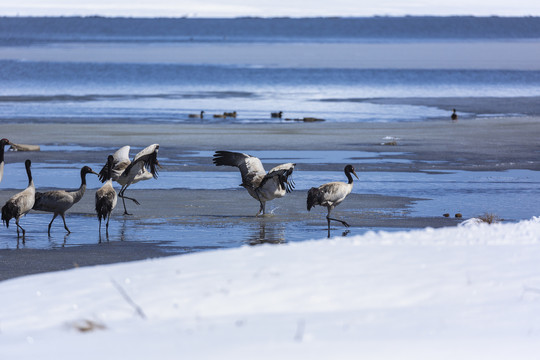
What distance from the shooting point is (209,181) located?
18062mm

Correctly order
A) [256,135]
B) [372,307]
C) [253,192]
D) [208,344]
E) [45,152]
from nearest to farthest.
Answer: [208,344]
[372,307]
[253,192]
[45,152]
[256,135]

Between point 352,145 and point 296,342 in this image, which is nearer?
point 296,342

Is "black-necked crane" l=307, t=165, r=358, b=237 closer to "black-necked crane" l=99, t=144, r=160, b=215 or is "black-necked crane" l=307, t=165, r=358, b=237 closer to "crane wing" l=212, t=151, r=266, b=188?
"crane wing" l=212, t=151, r=266, b=188

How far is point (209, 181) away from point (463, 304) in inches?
482

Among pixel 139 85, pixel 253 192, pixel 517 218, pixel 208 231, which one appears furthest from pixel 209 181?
pixel 139 85

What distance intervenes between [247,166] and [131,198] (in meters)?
1.90

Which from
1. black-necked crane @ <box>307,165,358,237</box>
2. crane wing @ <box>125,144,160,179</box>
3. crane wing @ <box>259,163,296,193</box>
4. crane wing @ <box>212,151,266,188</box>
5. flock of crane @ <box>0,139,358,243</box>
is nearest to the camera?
flock of crane @ <box>0,139,358,243</box>

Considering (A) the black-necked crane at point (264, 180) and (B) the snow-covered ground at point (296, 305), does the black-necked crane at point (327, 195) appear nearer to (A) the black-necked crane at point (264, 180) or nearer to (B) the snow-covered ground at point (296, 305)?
(A) the black-necked crane at point (264, 180)

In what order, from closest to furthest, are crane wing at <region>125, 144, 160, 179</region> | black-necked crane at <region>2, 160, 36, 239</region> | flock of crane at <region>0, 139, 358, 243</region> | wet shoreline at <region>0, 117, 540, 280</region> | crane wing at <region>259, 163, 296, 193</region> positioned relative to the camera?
wet shoreline at <region>0, 117, 540, 280</region> → black-necked crane at <region>2, 160, 36, 239</region> → flock of crane at <region>0, 139, 358, 243</region> → crane wing at <region>259, 163, 296, 193</region> → crane wing at <region>125, 144, 160, 179</region>

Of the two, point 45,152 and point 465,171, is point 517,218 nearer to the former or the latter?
point 465,171

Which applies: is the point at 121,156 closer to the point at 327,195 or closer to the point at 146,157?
the point at 146,157

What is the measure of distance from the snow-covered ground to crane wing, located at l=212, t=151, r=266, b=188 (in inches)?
264

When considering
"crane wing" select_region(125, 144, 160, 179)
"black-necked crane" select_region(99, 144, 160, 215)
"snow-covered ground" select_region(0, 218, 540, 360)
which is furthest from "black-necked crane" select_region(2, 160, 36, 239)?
"snow-covered ground" select_region(0, 218, 540, 360)

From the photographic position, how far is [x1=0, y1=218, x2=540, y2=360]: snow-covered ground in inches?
205
